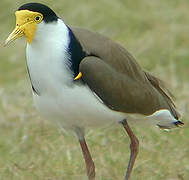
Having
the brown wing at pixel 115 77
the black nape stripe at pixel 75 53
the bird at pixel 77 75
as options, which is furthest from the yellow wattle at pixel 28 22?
the brown wing at pixel 115 77

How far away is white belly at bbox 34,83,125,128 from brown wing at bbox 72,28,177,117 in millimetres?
73

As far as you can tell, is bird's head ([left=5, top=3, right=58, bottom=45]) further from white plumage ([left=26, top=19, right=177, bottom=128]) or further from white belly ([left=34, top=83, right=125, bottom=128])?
white belly ([left=34, top=83, right=125, bottom=128])

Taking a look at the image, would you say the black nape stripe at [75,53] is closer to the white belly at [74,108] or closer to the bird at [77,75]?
the bird at [77,75]

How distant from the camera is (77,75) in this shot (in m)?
4.97

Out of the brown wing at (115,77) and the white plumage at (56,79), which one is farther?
the brown wing at (115,77)

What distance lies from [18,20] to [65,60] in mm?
395

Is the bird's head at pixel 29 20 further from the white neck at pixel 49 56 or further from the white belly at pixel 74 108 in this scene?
the white belly at pixel 74 108

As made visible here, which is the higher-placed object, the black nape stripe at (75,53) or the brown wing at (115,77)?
the black nape stripe at (75,53)

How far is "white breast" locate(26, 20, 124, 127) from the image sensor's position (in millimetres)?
4922

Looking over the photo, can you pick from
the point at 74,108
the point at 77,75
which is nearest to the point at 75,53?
the point at 77,75

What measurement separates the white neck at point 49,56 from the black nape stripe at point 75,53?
0.03m

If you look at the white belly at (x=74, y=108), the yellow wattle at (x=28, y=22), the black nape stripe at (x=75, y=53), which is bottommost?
the white belly at (x=74, y=108)

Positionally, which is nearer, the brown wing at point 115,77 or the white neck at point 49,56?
the white neck at point 49,56

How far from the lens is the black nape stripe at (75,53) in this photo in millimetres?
4969
